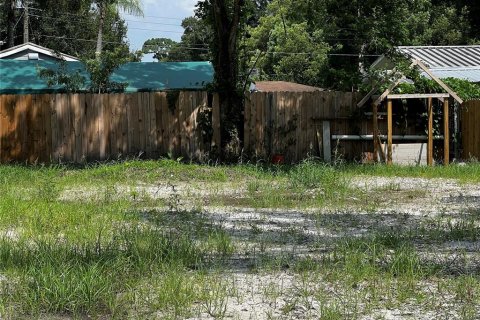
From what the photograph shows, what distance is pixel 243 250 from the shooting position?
294 inches

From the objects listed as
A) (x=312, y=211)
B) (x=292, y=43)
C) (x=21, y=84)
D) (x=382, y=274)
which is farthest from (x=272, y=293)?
(x=292, y=43)

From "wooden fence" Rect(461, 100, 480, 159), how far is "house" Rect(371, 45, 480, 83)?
5275mm

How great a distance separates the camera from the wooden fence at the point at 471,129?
18.1m

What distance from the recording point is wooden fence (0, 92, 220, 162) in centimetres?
1766

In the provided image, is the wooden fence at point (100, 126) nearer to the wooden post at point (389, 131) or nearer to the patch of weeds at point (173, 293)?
the wooden post at point (389, 131)

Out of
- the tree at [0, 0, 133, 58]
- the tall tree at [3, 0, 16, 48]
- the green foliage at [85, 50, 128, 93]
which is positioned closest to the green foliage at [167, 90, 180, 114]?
the green foliage at [85, 50, 128, 93]

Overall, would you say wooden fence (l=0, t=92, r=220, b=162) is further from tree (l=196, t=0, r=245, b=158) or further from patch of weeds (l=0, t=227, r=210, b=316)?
patch of weeds (l=0, t=227, r=210, b=316)

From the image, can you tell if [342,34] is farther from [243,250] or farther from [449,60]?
[243,250]

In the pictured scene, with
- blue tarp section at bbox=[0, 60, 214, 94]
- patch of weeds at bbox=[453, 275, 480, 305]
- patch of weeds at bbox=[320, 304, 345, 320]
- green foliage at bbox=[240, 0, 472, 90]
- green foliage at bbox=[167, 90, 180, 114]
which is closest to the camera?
patch of weeds at bbox=[320, 304, 345, 320]

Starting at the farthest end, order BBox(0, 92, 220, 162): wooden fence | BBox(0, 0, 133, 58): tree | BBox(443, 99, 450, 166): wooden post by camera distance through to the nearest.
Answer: BBox(0, 0, 133, 58): tree < BBox(0, 92, 220, 162): wooden fence < BBox(443, 99, 450, 166): wooden post

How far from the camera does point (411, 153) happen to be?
714 inches

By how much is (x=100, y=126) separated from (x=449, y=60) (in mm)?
14983

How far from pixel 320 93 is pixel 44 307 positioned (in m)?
13.8

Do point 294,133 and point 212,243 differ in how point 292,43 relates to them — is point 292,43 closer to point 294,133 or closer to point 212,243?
point 294,133
